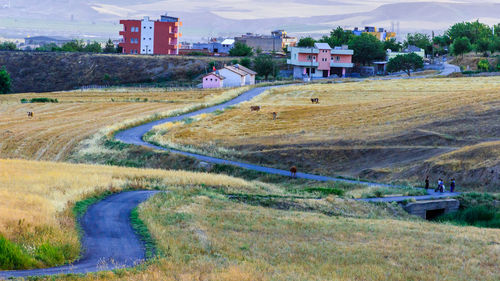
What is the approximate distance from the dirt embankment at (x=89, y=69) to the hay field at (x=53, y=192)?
111m

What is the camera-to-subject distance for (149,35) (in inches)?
7402

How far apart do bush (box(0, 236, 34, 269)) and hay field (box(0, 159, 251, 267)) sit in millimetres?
102

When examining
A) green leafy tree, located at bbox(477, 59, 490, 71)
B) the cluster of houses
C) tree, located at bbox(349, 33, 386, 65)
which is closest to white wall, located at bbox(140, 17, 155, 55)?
tree, located at bbox(349, 33, 386, 65)

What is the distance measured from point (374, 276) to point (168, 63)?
145 meters

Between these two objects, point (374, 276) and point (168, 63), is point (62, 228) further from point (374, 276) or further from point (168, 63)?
point (168, 63)

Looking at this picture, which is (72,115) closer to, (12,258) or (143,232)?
(143,232)

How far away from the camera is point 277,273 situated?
61.3ft

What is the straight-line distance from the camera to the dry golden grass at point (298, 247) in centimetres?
1906

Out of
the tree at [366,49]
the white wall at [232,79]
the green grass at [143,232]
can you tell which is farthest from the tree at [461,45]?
the green grass at [143,232]

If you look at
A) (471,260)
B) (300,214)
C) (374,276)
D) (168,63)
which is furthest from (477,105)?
(168,63)

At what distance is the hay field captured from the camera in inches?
790

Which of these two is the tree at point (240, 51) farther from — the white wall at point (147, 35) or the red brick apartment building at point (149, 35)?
the white wall at point (147, 35)

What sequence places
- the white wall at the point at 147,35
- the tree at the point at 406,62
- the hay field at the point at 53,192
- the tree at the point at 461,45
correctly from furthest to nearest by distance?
the white wall at the point at 147,35 → the tree at the point at 461,45 → the tree at the point at 406,62 → the hay field at the point at 53,192

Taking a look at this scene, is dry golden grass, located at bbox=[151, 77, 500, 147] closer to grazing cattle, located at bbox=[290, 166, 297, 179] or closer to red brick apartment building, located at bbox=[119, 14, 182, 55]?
grazing cattle, located at bbox=[290, 166, 297, 179]
